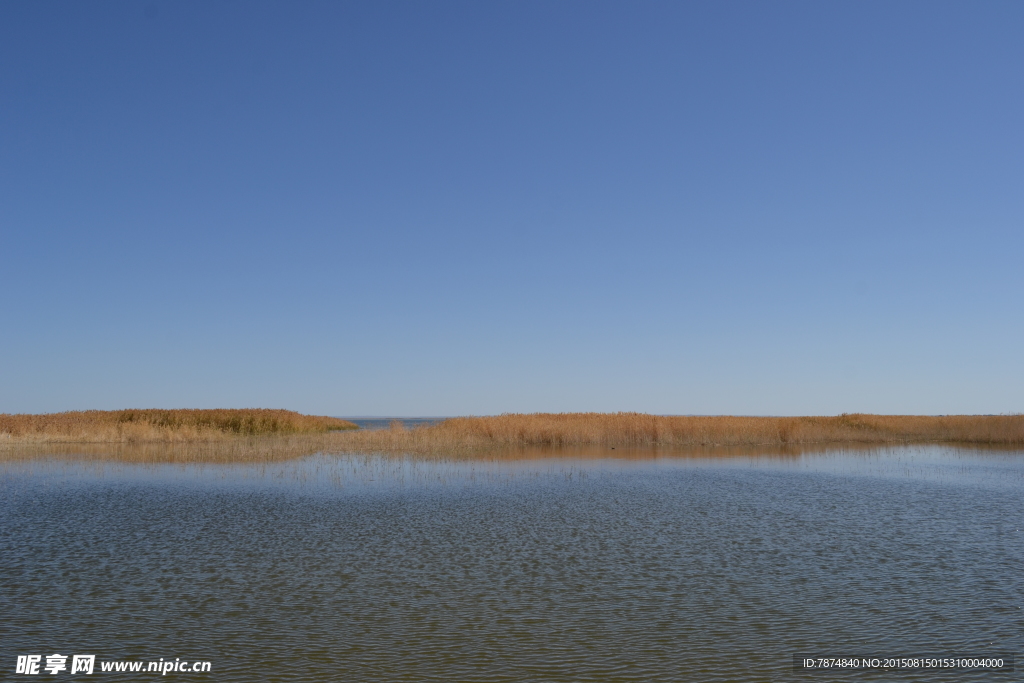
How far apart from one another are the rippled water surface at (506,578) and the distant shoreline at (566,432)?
46.8 feet

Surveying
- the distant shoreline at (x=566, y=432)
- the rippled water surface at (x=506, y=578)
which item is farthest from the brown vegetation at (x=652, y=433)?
the rippled water surface at (x=506, y=578)

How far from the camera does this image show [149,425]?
119ft

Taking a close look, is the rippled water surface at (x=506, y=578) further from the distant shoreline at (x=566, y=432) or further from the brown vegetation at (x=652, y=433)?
the distant shoreline at (x=566, y=432)

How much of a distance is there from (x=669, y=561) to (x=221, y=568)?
6.29m

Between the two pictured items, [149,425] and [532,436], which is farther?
[149,425]

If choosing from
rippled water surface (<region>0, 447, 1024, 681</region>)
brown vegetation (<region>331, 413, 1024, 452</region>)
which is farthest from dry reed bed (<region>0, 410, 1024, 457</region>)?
rippled water surface (<region>0, 447, 1024, 681</region>)

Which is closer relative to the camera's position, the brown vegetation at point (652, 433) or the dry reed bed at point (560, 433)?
the dry reed bed at point (560, 433)

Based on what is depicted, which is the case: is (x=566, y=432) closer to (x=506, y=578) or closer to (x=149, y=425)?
(x=149, y=425)

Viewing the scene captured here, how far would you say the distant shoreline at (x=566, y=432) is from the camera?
106 feet

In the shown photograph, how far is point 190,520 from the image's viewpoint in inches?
522

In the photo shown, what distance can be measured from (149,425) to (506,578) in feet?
108

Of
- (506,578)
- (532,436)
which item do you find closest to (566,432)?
(532,436)

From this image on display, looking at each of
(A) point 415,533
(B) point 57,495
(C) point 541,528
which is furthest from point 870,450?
(B) point 57,495

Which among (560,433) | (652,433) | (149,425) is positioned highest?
(149,425)
